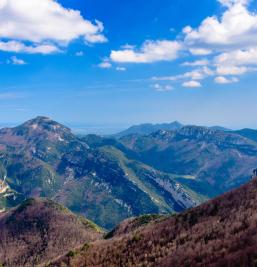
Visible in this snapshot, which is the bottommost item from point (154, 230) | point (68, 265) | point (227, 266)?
point (68, 265)

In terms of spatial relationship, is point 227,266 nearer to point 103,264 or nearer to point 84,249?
point 103,264

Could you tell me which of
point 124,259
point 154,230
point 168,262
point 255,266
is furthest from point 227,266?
point 154,230

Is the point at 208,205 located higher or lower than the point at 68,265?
higher

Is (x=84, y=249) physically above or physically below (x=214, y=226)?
below

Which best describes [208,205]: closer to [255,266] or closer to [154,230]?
[154,230]

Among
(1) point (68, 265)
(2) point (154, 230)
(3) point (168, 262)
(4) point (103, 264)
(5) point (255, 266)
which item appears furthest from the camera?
(2) point (154, 230)

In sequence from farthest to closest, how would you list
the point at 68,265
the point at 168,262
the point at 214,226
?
the point at 68,265
the point at 214,226
the point at 168,262

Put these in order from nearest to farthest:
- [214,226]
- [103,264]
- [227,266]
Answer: [227,266]
[214,226]
[103,264]

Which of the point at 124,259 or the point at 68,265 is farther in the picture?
the point at 68,265

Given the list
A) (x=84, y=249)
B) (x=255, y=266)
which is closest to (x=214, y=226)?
(x=255, y=266)
